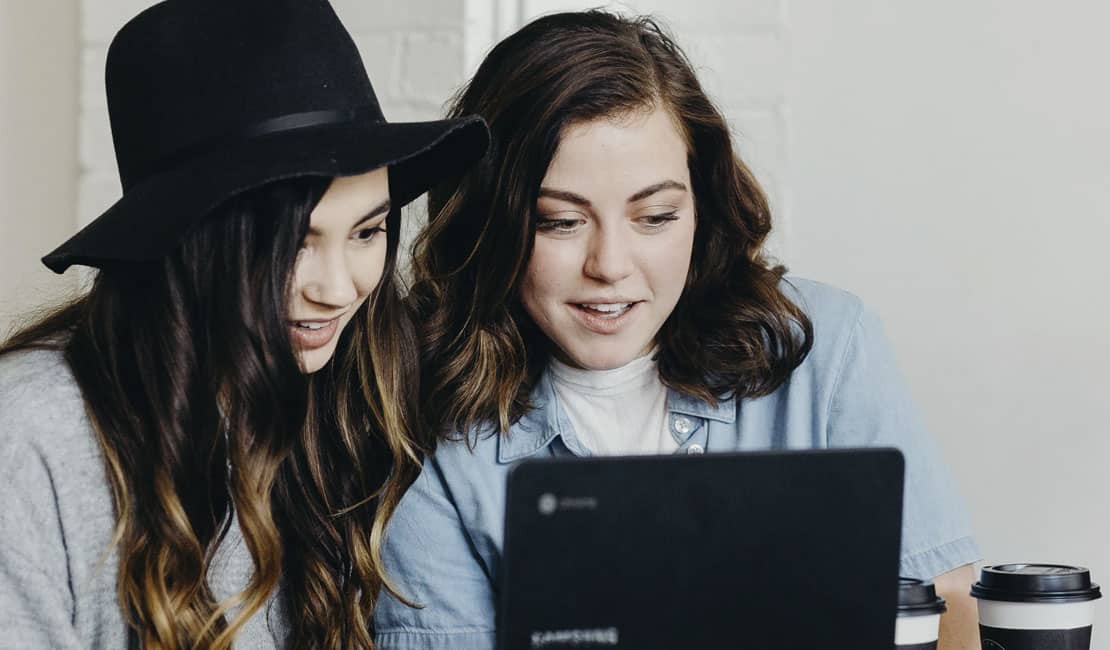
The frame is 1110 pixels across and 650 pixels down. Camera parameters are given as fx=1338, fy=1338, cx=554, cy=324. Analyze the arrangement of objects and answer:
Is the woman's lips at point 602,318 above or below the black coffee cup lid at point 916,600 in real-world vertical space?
above

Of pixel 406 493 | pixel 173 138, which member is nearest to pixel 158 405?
pixel 173 138

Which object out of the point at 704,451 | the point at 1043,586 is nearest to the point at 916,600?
the point at 1043,586

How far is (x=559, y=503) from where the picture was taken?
0.77 meters

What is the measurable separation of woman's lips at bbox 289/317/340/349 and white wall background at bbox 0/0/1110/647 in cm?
59

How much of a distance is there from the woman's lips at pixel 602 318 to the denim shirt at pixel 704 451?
12cm

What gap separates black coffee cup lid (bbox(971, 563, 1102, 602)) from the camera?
3.42 feet

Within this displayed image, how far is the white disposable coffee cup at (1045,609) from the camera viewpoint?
104 centimetres

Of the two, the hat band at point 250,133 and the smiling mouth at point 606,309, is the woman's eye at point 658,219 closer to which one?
the smiling mouth at point 606,309

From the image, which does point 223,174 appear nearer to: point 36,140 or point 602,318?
point 602,318

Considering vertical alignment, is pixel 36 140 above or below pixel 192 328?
above

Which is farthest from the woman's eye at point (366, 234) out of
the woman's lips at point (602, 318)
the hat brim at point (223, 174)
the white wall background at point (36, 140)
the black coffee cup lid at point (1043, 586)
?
the white wall background at point (36, 140)

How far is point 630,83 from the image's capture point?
4.66 feet

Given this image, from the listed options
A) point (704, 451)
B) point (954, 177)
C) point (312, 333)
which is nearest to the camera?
point (312, 333)

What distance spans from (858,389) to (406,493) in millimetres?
507
